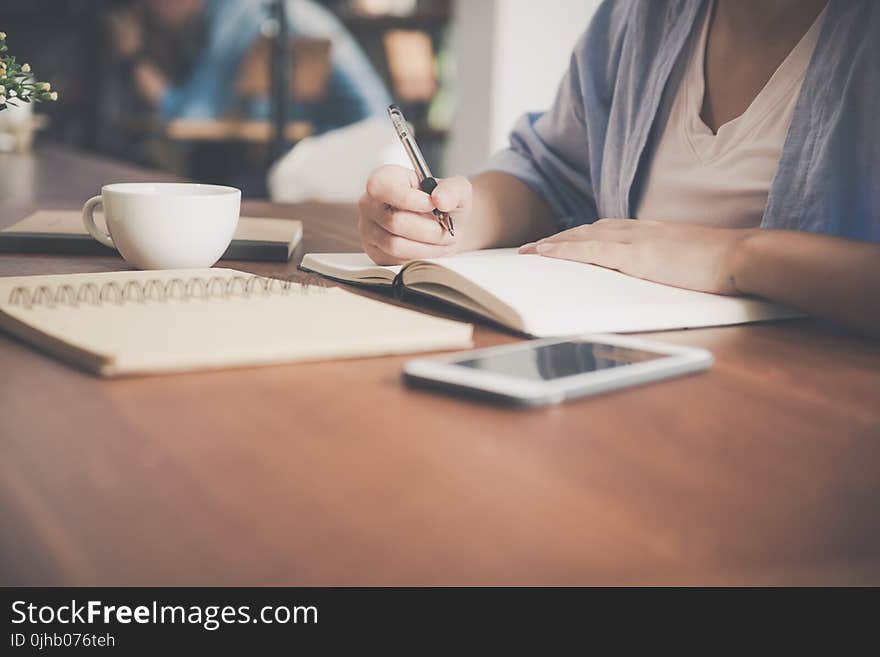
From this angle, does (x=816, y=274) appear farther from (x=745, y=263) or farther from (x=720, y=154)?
(x=720, y=154)

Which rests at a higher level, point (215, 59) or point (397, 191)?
point (215, 59)

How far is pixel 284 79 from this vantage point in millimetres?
2686

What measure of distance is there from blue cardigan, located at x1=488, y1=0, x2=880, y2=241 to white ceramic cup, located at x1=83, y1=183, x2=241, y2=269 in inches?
18.8

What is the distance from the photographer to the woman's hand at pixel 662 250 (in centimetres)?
74

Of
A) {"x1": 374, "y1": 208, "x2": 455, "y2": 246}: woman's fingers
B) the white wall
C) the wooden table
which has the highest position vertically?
the white wall

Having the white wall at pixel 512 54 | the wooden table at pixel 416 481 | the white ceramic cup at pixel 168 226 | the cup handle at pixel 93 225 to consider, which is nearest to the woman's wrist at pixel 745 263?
the wooden table at pixel 416 481

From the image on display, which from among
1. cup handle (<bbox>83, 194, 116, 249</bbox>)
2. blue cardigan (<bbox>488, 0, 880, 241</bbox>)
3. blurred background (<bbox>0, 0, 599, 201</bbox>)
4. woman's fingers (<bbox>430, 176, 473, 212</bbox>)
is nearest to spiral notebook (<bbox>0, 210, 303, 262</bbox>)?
cup handle (<bbox>83, 194, 116, 249</bbox>)

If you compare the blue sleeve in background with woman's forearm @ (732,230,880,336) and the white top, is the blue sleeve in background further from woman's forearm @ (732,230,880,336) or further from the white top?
woman's forearm @ (732,230,880,336)

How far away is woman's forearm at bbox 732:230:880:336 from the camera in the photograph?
2.19 feet

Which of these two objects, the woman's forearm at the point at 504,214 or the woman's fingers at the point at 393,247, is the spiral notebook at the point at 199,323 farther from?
the woman's forearm at the point at 504,214

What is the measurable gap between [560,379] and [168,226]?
423 millimetres

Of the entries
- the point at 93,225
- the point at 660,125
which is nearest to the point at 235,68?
the point at 660,125

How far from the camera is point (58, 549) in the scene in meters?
0.31

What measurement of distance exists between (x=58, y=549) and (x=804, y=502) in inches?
11.0
